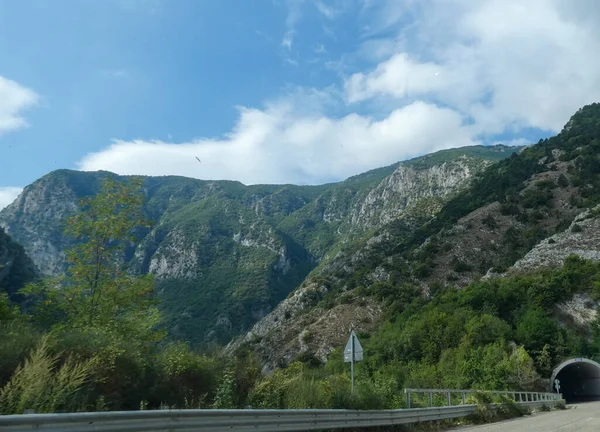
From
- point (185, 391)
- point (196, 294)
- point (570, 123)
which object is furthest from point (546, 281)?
point (196, 294)

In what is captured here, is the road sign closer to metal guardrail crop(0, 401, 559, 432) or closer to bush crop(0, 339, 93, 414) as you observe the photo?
metal guardrail crop(0, 401, 559, 432)

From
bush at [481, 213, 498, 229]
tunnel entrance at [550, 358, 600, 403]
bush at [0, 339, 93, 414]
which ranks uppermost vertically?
bush at [481, 213, 498, 229]

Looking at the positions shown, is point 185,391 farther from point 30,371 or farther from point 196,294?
point 196,294

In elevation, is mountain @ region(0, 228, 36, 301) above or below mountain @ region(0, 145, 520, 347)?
below

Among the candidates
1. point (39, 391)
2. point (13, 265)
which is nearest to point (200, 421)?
point (39, 391)

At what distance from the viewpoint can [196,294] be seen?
507 feet

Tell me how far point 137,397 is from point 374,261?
316ft

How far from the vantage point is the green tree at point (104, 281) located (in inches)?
502

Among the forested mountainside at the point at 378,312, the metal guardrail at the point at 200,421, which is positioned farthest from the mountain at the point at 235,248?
the metal guardrail at the point at 200,421

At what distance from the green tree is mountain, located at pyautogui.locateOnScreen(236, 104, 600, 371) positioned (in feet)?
166

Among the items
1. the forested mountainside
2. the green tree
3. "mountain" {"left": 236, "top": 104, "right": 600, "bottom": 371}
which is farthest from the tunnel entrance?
the green tree


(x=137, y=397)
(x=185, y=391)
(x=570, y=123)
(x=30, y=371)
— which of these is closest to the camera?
(x=30, y=371)

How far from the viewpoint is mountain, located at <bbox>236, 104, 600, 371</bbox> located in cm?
6744

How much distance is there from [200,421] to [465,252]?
8041 cm
